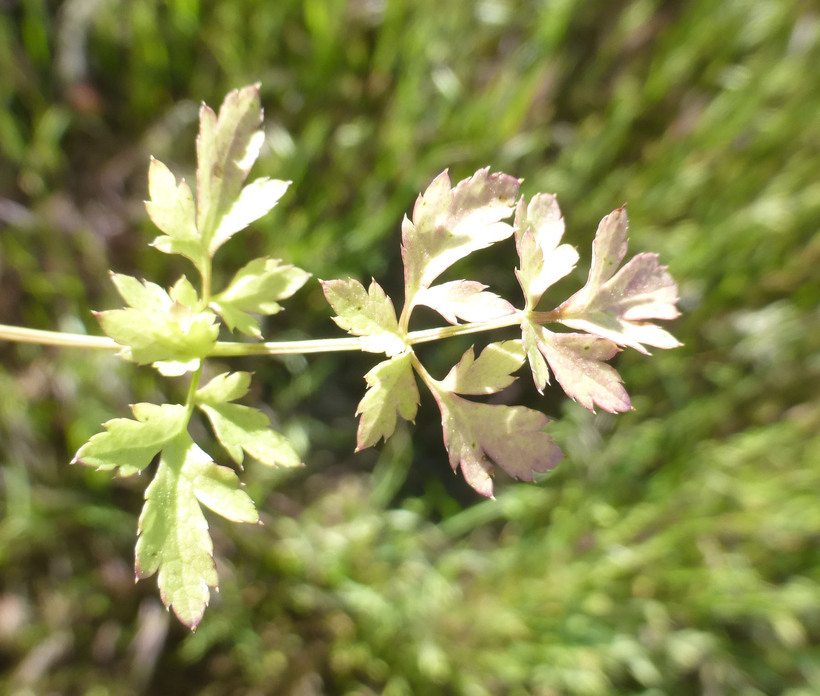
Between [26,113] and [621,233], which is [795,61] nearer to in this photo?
[621,233]

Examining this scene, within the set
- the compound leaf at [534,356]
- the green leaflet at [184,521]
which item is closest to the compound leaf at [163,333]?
the green leaflet at [184,521]

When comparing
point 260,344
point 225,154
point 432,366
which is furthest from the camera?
point 432,366

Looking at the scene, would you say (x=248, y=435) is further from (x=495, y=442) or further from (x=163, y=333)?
(x=495, y=442)

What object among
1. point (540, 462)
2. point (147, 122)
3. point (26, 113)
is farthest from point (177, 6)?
point (540, 462)

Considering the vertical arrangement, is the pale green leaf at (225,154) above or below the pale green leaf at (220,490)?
above

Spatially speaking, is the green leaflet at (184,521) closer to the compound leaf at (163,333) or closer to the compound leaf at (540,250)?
the compound leaf at (163,333)

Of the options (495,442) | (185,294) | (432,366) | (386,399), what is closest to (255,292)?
(185,294)
